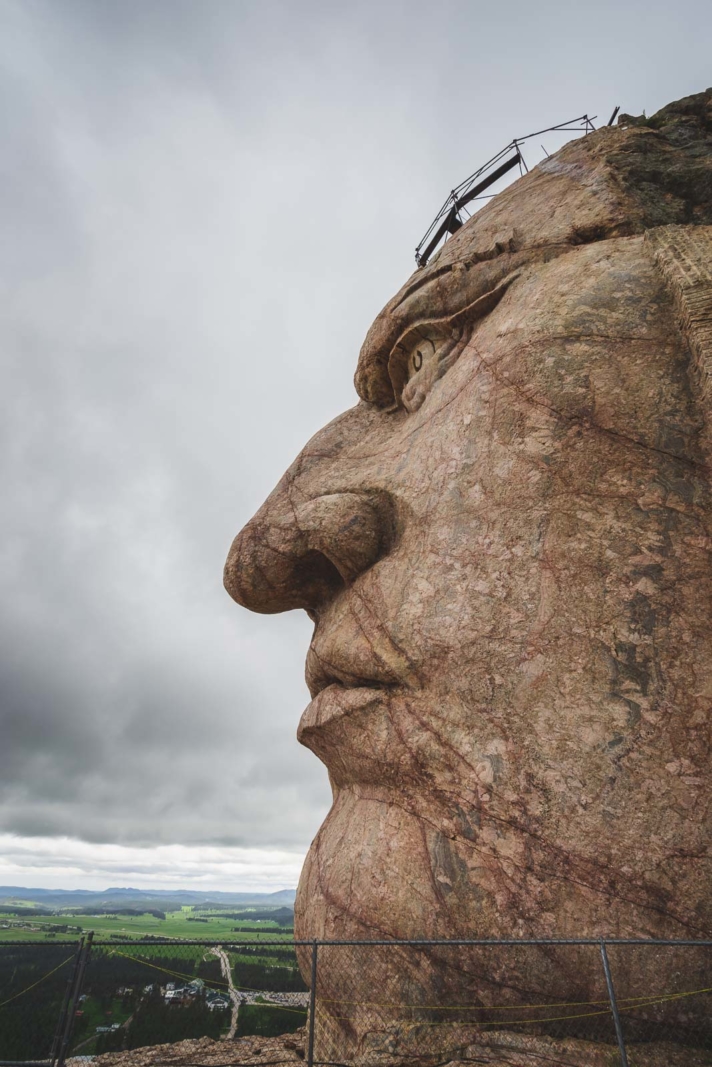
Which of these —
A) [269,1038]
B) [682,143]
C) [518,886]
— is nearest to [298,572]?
[518,886]

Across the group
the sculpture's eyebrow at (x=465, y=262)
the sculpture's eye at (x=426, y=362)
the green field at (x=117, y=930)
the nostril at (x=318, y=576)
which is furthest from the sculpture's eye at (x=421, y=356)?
the green field at (x=117, y=930)

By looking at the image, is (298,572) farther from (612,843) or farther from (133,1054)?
(133,1054)

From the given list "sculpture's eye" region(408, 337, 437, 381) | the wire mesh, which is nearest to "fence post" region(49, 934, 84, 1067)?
the wire mesh

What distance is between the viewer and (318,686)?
7.61 m

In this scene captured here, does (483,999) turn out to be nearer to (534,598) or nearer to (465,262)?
(534,598)

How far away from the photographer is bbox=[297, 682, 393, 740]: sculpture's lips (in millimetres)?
6223

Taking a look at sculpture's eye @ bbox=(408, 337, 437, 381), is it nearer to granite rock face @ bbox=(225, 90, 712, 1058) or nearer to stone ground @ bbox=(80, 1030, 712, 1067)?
granite rock face @ bbox=(225, 90, 712, 1058)

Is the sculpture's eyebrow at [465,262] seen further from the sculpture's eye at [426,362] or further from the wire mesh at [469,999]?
the wire mesh at [469,999]

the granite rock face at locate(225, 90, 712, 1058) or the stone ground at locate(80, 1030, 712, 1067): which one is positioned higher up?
the granite rock face at locate(225, 90, 712, 1058)

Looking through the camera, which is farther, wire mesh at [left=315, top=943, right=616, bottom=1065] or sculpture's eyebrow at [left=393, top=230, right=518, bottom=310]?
sculpture's eyebrow at [left=393, top=230, right=518, bottom=310]

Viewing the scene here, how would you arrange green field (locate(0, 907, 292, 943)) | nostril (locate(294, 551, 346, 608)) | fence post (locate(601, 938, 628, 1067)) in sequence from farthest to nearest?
green field (locate(0, 907, 292, 943))
nostril (locate(294, 551, 346, 608))
fence post (locate(601, 938, 628, 1067))

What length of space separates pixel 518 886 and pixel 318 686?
11.4 feet

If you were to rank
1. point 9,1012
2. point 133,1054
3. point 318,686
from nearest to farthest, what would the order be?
1. point 133,1054
2. point 318,686
3. point 9,1012

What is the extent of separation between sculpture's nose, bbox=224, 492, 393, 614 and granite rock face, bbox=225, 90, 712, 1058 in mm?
31
